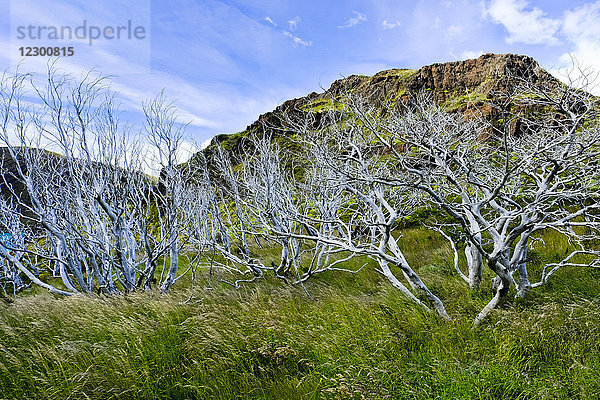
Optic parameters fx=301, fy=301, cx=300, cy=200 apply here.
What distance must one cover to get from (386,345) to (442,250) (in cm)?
513

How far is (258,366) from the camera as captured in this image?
3.05 meters

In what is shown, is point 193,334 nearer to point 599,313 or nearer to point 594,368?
point 594,368

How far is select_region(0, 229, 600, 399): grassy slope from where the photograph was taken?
239 centimetres

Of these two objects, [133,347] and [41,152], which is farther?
[41,152]

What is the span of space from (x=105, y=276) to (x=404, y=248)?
738 cm

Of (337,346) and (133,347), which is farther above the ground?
(337,346)

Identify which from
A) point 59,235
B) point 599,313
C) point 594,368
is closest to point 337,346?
point 594,368

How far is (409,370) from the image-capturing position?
7.99 ft

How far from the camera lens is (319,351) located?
2.96 meters

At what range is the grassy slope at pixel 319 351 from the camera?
239 cm

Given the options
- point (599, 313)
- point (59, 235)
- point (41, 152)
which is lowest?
point (599, 313)

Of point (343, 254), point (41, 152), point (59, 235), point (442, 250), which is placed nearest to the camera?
point (59, 235)

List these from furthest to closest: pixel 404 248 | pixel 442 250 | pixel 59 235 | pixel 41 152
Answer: pixel 404 248, pixel 442 250, pixel 41 152, pixel 59 235

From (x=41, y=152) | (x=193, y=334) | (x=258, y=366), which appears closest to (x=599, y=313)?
(x=258, y=366)
